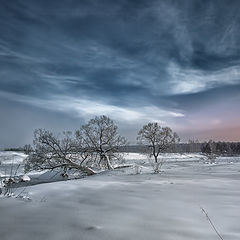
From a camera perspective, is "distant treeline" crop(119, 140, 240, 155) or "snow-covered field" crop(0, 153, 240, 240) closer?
"snow-covered field" crop(0, 153, 240, 240)

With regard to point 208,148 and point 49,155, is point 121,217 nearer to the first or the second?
point 49,155

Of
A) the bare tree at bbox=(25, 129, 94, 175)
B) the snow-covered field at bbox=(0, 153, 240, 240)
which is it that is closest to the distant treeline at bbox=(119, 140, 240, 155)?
the bare tree at bbox=(25, 129, 94, 175)

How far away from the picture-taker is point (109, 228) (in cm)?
282

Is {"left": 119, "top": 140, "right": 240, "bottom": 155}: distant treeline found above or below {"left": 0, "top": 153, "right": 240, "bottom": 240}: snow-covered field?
above

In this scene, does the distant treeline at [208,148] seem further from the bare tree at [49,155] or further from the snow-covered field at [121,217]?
the snow-covered field at [121,217]

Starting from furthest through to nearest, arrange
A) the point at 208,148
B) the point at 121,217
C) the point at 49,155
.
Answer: the point at 208,148 < the point at 49,155 < the point at 121,217

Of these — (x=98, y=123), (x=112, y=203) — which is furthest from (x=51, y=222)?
(x=98, y=123)

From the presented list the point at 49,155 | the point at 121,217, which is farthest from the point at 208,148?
the point at 121,217

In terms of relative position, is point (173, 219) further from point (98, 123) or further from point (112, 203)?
point (98, 123)

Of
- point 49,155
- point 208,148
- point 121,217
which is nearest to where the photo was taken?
point 121,217

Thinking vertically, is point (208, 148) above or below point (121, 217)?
above

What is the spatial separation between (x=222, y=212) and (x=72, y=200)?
109 inches

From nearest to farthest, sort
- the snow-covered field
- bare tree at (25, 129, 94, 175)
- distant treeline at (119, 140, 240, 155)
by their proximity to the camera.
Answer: the snow-covered field → bare tree at (25, 129, 94, 175) → distant treeline at (119, 140, 240, 155)

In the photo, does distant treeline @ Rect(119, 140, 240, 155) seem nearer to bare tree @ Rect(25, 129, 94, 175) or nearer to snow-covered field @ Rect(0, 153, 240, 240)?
bare tree @ Rect(25, 129, 94, 175)
